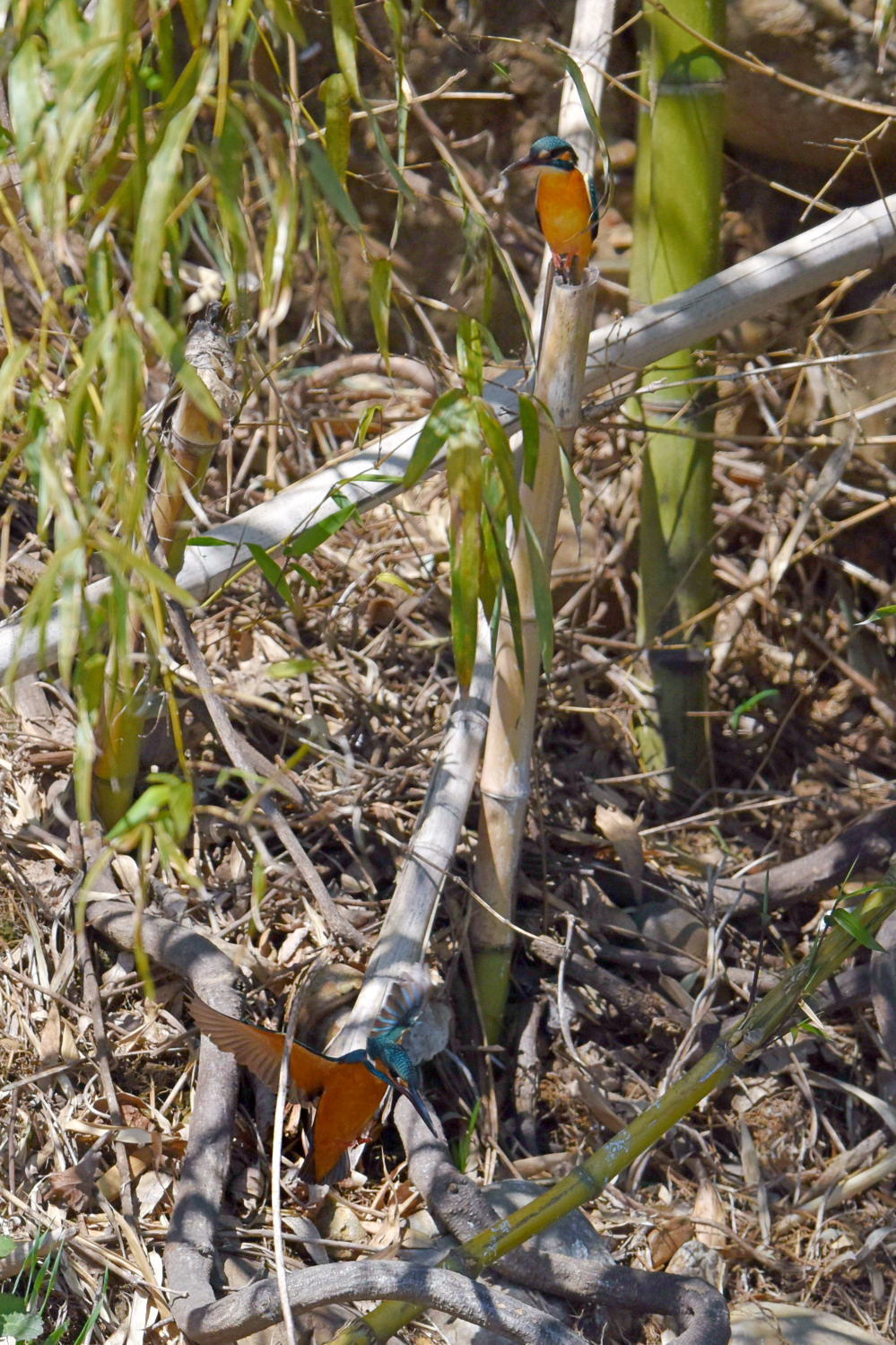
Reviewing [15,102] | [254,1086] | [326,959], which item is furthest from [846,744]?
[15,102]

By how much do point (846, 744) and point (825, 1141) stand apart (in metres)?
0.89

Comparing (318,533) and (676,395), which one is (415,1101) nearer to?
(318,533)

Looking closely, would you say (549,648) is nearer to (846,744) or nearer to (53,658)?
(53,658)

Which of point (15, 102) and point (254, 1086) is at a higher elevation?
point (15, 102)

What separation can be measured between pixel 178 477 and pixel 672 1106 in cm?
97

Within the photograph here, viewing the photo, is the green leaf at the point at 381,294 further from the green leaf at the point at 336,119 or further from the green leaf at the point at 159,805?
the green leaf at the point at 159,805

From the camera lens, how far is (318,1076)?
4.80 feet

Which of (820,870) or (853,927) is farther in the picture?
(820,870)

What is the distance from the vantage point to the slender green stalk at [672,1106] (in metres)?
1.36

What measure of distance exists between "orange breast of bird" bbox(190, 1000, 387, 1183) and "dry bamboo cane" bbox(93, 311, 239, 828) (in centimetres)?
37

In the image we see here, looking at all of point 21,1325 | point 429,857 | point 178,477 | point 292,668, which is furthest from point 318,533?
point 21,1325

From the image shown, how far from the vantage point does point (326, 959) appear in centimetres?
179

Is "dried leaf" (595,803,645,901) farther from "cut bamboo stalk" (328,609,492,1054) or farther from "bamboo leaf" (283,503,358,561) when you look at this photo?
"bamboo leaf" (283,503,358,561)

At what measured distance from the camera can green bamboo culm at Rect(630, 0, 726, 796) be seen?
2092 millimetres
